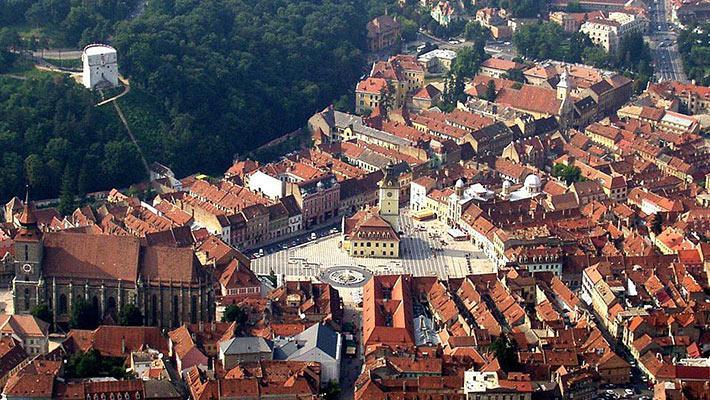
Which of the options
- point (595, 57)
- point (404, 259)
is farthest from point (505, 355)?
point (595, 57)

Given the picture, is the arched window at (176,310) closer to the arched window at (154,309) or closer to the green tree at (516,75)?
the arched window at (154,309)

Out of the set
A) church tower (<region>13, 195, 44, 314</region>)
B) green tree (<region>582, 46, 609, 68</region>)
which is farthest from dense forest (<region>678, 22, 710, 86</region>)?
church tower (<region>13, 195, 44, 314</region>)

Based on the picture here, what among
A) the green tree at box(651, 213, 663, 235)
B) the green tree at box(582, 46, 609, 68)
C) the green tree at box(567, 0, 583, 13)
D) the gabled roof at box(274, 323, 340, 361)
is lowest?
the green tree at box(567, 0, 583, 13)

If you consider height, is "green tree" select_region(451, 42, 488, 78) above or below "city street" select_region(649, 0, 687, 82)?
above

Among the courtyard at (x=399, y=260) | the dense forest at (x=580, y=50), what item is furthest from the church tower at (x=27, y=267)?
the dense forest at (x=580, y=50)

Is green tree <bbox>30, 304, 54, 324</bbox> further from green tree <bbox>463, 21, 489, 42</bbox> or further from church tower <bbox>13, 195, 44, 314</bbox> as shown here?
green tree <bbox>463, 21, 489, 42</bbox>

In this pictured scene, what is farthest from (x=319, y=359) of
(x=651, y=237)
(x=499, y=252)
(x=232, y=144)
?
(x=232, y=144)
